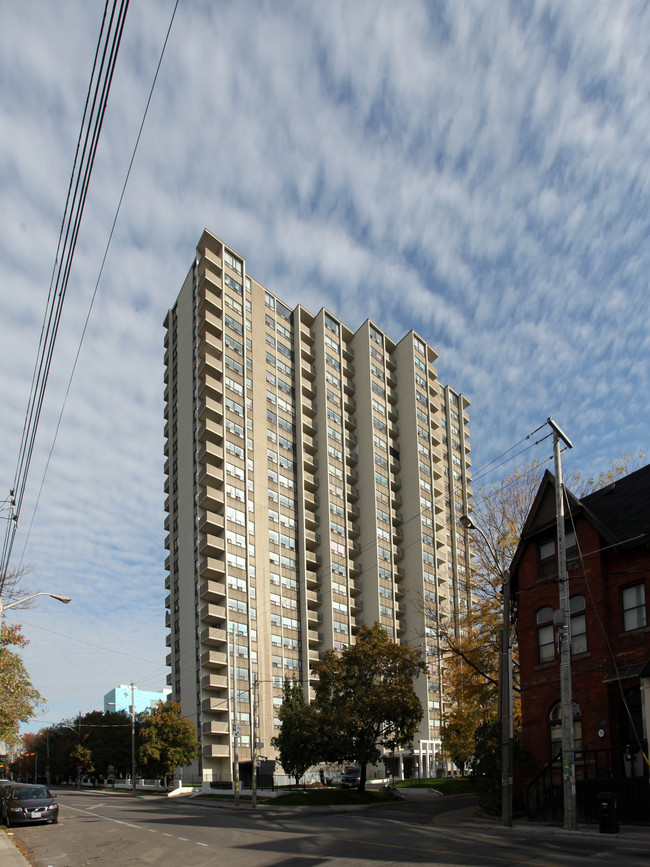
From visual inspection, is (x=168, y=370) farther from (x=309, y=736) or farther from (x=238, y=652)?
(x=309, y=736)

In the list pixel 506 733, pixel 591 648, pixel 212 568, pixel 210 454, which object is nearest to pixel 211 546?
pixel 212 568

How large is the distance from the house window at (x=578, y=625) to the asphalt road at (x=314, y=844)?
23.8ft

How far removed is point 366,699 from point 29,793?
61.2 feet

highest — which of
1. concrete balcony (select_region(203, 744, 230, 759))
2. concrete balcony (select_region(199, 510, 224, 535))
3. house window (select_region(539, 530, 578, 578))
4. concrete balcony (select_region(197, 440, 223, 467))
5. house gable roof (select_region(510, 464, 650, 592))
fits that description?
concrete balcony (select_region(197, 440, 223, 467))

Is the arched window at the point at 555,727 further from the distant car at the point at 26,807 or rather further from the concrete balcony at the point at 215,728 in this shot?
the concrete balcony at the point at 215,728

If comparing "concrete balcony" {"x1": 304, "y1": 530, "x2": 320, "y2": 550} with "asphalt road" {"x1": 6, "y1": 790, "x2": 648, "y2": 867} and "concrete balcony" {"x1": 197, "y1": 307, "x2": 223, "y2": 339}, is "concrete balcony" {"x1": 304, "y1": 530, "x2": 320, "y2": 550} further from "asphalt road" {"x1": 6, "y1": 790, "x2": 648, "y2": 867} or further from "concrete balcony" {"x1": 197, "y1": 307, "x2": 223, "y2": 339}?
"asphalt road" {"x1": 6, "y1": 790, "x2": 648, "y2": 867}

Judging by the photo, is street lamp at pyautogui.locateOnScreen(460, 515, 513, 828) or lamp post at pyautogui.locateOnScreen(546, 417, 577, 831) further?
street lamp at pyautogui.locateOnScreen(460, 515, 513, 828)

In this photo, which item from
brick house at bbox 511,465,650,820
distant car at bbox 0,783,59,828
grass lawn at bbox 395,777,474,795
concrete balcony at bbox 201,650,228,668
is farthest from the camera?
concrete balcony at bbox 201,650,228,668

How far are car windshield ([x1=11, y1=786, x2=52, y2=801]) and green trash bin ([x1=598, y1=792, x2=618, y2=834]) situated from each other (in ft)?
70.9

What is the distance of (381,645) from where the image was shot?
43.5 m

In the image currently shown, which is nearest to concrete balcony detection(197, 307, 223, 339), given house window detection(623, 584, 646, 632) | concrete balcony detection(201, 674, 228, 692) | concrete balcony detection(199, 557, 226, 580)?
concrete balcony detection(199, 557, 226, 580)

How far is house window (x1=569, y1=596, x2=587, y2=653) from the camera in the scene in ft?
88.3

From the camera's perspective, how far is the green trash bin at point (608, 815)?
63.0 feet

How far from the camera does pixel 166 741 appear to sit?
204 ft
